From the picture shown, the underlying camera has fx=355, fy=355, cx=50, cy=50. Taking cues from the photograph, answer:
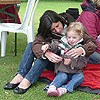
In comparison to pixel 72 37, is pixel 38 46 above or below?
below

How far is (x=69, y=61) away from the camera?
3.93 m

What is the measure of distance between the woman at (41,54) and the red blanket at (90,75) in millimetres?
179

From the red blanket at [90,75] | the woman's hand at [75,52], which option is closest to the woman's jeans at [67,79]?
the red blanket at [90,75]

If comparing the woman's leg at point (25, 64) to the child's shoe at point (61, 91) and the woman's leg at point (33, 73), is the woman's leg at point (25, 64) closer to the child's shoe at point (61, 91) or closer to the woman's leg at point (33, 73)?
the woman's leg at point (33, 73)

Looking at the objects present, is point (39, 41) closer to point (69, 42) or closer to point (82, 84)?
point (69, 42)

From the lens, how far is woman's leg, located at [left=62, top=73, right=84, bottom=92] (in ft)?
12.7

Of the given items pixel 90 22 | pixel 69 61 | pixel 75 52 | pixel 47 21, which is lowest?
pixel 69 61

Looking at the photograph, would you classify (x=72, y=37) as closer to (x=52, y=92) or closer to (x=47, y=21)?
(x=47, y=21)

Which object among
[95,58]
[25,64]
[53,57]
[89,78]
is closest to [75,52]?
[53,57]

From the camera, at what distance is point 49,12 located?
4188 millimetres

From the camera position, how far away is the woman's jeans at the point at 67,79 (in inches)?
152

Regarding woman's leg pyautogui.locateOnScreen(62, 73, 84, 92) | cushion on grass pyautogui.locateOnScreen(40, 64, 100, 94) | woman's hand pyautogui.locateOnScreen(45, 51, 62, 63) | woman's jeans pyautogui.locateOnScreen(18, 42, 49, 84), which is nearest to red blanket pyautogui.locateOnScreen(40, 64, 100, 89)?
cushion on grass pyautogui.locateOnScreen(40, 64, 100, 94)

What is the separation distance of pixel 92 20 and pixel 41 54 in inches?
39.5

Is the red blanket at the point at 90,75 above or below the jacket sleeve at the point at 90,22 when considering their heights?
below
